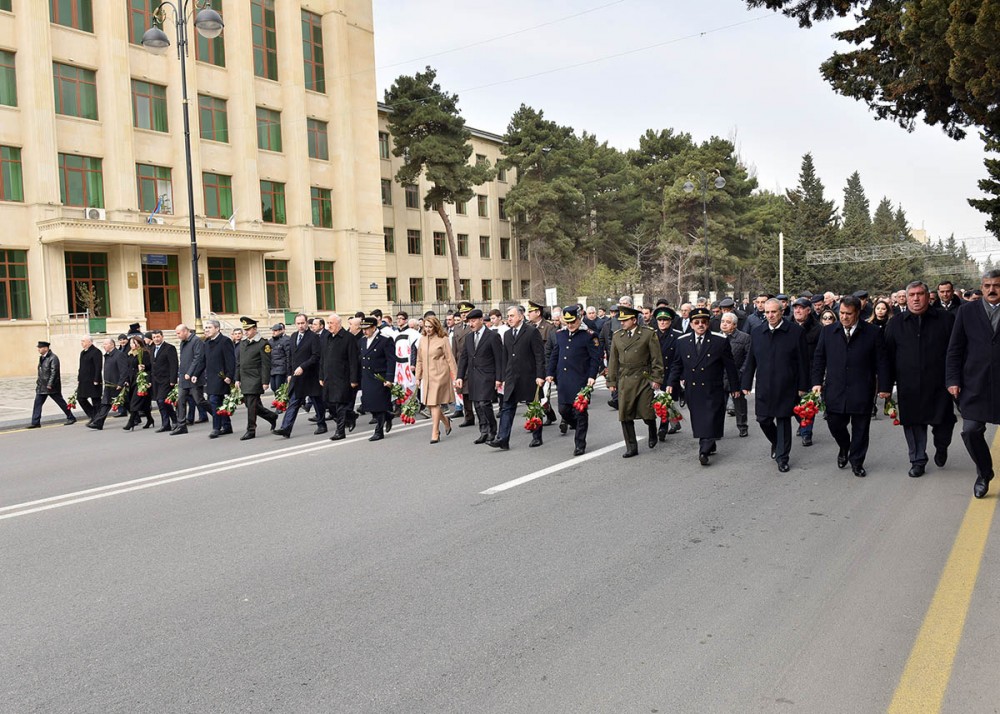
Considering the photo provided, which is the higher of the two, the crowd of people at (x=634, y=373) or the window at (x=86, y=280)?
the window at (x=86, y=280)

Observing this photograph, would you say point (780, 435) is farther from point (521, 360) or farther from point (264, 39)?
point (264, 39)

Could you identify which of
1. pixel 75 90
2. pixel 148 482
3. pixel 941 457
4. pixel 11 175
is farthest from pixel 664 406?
pixel 75 90

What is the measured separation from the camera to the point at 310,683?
3.99 meters

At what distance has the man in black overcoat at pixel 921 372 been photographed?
8.38m

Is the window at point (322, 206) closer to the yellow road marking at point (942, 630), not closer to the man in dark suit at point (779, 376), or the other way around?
the man in dark suit at point (779, 376)

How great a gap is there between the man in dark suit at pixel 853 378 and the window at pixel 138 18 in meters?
36.6

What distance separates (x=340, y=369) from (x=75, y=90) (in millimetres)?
28906

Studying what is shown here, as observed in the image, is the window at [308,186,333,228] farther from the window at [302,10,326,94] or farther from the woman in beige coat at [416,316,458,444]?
the woman in beige coat at [416,316,458,444]

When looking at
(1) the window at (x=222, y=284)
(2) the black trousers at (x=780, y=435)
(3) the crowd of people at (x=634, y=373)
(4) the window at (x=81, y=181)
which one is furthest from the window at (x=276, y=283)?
(2) the black trousers at (x=780, y=435)

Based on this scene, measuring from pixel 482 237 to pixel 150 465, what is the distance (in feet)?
183

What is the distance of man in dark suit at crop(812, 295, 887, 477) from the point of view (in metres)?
8.67

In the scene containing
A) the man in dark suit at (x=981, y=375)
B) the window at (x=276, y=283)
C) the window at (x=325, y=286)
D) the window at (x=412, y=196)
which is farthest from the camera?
the window at (x=412, y=196)

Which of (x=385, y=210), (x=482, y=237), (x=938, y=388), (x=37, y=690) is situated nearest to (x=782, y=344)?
(x=938, y=388)

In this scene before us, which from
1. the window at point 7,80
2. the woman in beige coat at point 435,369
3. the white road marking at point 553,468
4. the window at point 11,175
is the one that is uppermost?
the window at point 7,80
